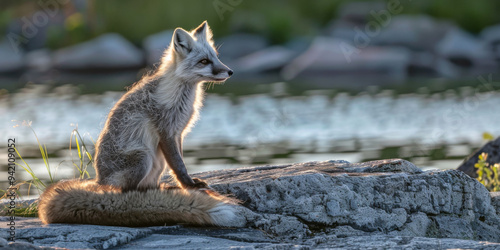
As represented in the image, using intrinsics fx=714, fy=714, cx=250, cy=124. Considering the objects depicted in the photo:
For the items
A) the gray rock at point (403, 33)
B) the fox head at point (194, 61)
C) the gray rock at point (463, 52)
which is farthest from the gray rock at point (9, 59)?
the fox head at point (194, 61)

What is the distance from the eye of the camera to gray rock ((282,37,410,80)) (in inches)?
1111

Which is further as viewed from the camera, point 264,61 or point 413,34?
point 413,34

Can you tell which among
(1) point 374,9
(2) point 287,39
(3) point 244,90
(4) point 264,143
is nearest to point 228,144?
(4) point 264,143

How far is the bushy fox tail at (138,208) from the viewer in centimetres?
482

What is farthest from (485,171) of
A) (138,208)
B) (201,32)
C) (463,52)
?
(463,52)

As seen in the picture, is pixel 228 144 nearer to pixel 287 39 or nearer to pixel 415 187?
pixel 415 187

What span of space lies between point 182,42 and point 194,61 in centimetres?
20

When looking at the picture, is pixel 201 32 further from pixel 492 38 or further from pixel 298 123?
pixel 492 38

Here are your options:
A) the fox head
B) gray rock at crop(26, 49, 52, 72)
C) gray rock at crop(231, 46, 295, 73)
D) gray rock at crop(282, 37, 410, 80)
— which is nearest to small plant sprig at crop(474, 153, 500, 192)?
the fox head

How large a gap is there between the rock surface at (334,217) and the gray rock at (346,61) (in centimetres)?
2256

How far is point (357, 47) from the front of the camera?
2944cm

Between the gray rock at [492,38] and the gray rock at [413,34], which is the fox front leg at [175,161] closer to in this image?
the gray rock at [413,34]

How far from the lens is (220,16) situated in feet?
107

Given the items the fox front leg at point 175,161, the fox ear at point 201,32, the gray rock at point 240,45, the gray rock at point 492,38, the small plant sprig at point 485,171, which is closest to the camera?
the fox front leg at point 175,161
